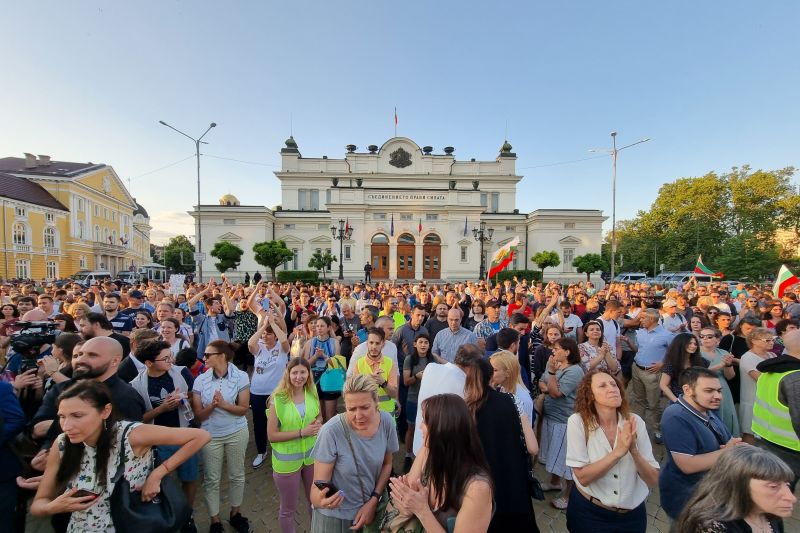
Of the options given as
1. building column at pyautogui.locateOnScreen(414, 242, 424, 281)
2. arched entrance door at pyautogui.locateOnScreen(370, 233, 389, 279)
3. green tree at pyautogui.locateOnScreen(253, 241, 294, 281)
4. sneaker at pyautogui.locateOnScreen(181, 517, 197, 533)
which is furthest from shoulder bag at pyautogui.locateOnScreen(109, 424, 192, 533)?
building column at pyautogui.locateOnScreen(414, 242, 424, 281)

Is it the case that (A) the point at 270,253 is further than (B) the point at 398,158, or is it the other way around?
(B) the point at 398,158

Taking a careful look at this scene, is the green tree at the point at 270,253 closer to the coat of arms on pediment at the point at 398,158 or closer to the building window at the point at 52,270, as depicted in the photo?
the coat of arms on pediment at the point at 398,158

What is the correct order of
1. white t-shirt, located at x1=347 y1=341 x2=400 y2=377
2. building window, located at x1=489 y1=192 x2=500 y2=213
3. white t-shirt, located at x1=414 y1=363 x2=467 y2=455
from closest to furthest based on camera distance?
white t-shirt, located at x1=414 y1=363 x2=467 y2=455, white t-shirt, located at x1=347 y1=341 x2=400 y2=377, building window, located at x1=489 y1=192 x2=500 y2=213

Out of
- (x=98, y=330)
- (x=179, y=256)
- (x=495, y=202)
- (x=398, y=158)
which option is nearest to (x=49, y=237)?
(x=179, y=256)

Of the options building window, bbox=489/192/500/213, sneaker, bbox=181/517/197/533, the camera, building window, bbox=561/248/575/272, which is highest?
building window, bbox=489/192/500/213

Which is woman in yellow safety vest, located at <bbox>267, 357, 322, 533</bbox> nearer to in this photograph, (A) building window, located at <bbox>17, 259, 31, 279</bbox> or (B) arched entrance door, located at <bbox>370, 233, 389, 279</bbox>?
(B) arched entrance door, located at <bbox>370, 233, 389, 279</bbox>

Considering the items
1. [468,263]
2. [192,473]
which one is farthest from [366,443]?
[468,263]

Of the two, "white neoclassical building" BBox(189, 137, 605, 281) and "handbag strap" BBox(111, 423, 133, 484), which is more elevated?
"white neoclassical building" BBox(189, 137, 605, 281)

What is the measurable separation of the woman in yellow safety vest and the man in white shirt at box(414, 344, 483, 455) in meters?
1.09

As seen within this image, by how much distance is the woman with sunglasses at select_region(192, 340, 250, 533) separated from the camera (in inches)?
136

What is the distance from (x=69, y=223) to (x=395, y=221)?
36.6 m

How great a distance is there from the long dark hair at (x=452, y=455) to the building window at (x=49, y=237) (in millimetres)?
50434

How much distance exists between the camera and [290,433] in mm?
3117

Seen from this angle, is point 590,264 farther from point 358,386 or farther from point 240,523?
point 358,386
